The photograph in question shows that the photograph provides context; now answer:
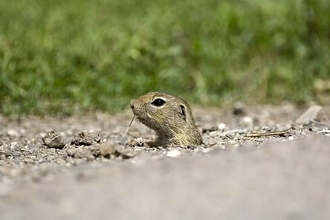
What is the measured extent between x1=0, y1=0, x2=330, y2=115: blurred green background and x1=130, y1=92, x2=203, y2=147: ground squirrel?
6.90 ft

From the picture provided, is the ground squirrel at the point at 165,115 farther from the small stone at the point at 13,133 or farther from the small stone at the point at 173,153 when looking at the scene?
the small stone at the point at 13,133

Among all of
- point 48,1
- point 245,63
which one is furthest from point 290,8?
point 48,1

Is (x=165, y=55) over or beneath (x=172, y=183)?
over

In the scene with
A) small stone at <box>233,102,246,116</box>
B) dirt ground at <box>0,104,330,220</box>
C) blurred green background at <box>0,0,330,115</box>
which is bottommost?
dirt ground at <box>0,104,330,220</box>

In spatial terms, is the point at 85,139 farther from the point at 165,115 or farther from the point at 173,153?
the point at 173,153

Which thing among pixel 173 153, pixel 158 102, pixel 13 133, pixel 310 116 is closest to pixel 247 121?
pixel 310 116

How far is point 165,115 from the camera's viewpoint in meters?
7.55

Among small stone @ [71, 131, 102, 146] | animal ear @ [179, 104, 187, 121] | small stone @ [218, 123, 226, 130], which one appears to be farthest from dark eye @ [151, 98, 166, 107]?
small stone @ [218, 123, 226, 130]

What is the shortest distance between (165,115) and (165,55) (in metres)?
3.06

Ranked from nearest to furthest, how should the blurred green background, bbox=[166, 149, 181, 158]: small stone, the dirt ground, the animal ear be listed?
the dirt ground, bbox=[166, 149, 181, 158]: small stone, the animal ear, the blurred green background

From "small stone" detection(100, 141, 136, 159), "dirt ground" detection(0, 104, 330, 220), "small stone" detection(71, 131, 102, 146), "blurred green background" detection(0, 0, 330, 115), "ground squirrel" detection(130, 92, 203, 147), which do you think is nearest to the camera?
"dirt ground" detection(0, 104, 330, 220)

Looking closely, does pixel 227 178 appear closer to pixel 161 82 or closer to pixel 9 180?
pixel 9 180

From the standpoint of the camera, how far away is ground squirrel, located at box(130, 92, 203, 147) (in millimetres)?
7457

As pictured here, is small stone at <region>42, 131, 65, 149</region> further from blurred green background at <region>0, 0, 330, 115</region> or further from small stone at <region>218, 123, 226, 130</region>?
blurred green background at <region>0, 0, 330, 115</region>
